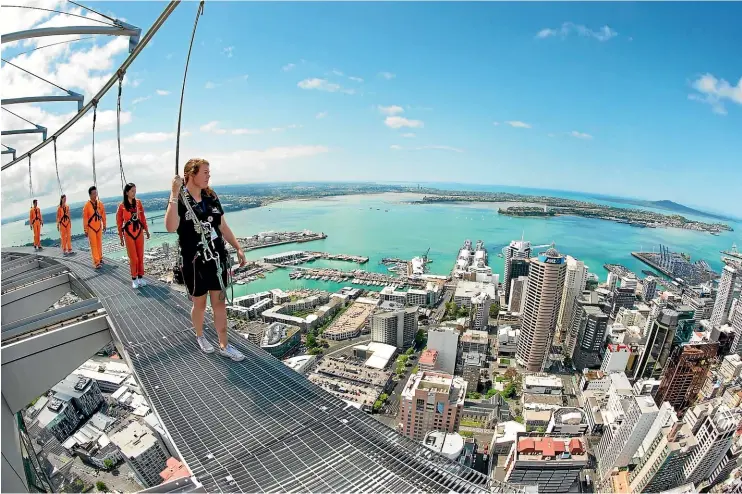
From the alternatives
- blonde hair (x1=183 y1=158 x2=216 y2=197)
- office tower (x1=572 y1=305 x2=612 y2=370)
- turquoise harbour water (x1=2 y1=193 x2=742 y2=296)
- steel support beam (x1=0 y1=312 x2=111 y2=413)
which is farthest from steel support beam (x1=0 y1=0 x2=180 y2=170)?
turquoise harbour water (x1=2 y1=193 x2=742 y2=296)

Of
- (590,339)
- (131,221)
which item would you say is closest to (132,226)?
(131,221)

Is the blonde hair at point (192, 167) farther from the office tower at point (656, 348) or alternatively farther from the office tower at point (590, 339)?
the office tower at point (656, 348)

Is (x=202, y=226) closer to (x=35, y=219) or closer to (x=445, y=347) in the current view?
(x=35, y=219)

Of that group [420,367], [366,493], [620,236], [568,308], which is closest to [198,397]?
[366,493]

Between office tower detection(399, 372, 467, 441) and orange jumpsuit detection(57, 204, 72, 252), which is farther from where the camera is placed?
office tower detection(399, 372, 467, 441)

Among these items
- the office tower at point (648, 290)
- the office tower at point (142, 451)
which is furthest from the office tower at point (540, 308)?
the office tower at point (648, 290)

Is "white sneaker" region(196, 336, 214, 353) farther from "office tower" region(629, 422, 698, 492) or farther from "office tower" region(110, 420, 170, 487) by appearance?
"office tower" region(629, 422, 698, 492)

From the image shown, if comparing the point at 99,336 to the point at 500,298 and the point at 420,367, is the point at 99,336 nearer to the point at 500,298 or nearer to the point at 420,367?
the point at 420,367
